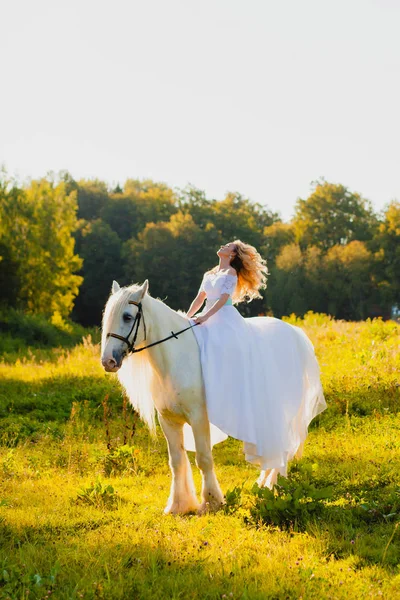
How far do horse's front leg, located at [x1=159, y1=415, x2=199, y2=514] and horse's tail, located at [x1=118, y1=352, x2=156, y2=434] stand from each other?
0.71 ft

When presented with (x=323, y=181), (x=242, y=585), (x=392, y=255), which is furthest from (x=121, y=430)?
(x=323, y=181)

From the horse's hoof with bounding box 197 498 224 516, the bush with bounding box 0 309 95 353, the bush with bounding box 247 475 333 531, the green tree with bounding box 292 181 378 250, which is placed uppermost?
the green tree with bounding box 292 181 378 250

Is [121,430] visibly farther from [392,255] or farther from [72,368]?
[392,255]

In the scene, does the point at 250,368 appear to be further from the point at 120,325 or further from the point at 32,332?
the point at 32,332

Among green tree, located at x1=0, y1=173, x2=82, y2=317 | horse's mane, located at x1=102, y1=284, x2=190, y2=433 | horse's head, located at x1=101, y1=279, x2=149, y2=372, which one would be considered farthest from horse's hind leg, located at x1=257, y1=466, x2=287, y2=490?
green tree, located at x1=0, y1=173, x2=82, y2=317

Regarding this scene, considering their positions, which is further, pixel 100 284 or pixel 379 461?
pixel 100 284

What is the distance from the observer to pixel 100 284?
53.0m

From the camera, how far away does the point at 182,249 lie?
173 ft

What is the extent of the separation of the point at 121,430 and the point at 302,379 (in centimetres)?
457

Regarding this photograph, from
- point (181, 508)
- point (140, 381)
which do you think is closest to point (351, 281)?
point (140, 381)

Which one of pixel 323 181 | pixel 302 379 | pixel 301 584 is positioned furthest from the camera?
pixel 323 181

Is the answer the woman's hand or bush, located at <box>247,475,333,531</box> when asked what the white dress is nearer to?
the woman's hand

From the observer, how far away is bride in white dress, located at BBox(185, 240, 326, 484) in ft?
20.5

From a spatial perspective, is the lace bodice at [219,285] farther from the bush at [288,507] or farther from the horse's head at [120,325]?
the bush at [288,507]
